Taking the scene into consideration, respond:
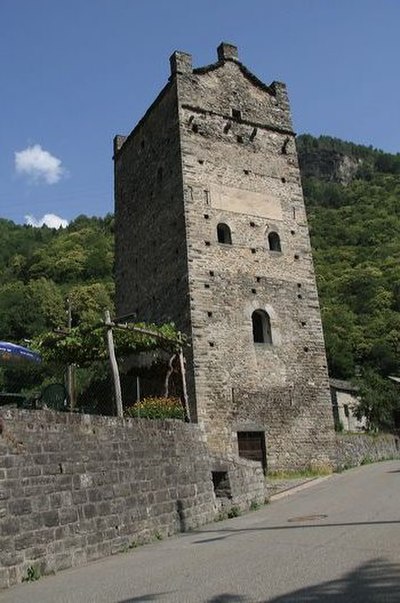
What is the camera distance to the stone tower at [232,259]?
1870 cm

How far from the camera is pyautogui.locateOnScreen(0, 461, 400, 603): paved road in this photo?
523 cm

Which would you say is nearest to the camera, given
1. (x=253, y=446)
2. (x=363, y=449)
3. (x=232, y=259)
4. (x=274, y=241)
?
(x=253, y=446)

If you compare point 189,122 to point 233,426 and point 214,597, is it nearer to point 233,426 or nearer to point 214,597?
point 233,426

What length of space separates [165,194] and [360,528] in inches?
601

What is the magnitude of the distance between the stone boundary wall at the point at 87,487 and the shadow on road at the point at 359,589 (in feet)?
11.2

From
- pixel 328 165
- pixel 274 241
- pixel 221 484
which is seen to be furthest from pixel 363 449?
pixel 328 165

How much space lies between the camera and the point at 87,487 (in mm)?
8289

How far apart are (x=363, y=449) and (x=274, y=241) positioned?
9.04 m

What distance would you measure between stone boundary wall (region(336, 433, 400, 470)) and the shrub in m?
8.78

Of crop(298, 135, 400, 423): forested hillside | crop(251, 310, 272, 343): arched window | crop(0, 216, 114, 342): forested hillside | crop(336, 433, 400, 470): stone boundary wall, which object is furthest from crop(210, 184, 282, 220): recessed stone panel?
crop(0, 216, 114, 342): forested hillside

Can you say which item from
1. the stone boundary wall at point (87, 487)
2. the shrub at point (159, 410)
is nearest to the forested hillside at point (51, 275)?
the shrub at point (159, 410)

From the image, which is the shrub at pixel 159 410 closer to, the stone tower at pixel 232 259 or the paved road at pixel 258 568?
the paved road at pixel 258 568

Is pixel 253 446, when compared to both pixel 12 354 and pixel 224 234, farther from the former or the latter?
pixel 12 354

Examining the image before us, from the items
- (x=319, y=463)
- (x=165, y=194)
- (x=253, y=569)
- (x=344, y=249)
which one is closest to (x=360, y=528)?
(x=253, y=569)
